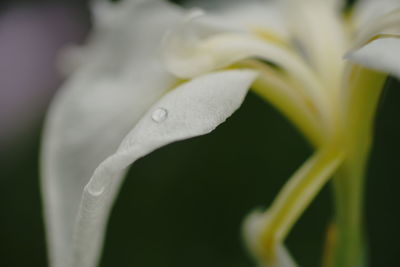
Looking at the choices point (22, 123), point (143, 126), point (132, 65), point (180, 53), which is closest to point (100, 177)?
point (143, 126)

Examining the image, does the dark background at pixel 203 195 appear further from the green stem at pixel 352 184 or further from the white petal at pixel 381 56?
the white petal at pixel 381 56

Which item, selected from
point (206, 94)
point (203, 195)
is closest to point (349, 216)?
point (206, 94)

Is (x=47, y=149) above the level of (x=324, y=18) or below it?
below

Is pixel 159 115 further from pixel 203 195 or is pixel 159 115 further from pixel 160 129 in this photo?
pixel 203 195

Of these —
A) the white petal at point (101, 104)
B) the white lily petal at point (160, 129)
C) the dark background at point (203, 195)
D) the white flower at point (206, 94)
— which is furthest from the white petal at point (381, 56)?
the dark background at point (203, 195)

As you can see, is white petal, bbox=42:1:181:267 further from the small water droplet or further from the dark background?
the dark background

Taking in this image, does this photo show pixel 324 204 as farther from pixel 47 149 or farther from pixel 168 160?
pixel 47 149
